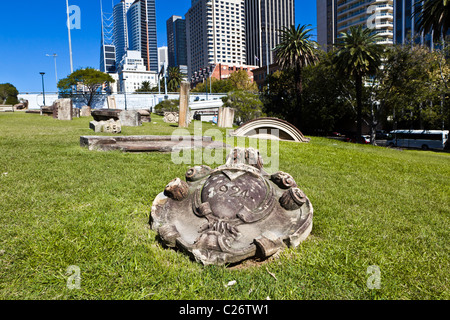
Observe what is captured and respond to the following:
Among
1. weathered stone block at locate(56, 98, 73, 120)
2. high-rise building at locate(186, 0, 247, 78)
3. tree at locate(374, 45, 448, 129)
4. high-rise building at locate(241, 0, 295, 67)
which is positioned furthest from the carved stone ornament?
high-rise building at locate(241, 0, 295, 67)

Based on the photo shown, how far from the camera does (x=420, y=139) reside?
108 feet

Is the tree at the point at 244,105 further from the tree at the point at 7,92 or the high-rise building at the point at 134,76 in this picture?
the high-rise building at the point at 134,76

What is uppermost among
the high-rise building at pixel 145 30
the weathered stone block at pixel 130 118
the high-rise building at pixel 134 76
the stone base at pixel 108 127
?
the high-rise building at pixel 145 30

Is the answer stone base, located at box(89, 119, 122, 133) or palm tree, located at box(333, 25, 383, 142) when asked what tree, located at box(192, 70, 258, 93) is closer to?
palm tree, located at box(333, 25, 383, 142)

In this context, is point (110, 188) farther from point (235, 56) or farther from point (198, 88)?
point (235, 56)

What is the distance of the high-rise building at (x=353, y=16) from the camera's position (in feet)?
202

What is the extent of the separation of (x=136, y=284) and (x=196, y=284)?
629 millimetres

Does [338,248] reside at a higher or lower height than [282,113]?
lower

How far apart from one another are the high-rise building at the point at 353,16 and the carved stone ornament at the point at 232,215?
5666 cm

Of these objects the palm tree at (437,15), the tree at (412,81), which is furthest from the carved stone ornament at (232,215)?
the tree at (412,81)

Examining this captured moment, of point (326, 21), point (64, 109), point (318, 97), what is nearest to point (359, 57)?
point (318, 97)

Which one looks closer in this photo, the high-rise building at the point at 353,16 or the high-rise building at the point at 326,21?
the high-rise building at the point at 353,16

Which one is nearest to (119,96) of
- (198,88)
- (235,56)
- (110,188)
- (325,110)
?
(198,88)
